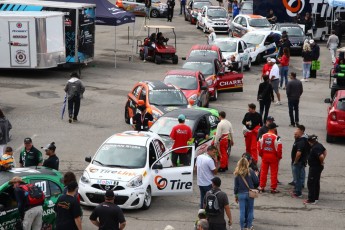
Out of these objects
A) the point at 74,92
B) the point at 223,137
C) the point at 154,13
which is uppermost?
the point at 223,137

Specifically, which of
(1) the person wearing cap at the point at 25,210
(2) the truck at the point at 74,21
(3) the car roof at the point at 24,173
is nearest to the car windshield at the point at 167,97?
(3) the car roof at the point at 24,173

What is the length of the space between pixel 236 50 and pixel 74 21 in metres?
6.87

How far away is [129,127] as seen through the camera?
Answer: 25.4 metres

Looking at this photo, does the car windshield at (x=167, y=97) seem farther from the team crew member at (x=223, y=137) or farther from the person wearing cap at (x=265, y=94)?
the team crew member at (x=223, y=137)

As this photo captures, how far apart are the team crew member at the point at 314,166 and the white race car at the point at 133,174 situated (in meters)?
2.43

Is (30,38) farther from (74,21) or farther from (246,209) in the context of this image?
(246,209)

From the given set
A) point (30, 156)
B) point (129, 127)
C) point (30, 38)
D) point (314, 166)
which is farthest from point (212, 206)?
point (30, 38)

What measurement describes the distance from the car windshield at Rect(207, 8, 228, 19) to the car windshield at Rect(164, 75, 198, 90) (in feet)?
72.3

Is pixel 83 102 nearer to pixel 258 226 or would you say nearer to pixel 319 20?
pixel 258 226

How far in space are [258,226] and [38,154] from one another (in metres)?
4.49

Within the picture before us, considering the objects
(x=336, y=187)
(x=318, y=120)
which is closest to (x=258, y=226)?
(x=336, y=187)

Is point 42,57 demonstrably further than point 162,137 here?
Yes

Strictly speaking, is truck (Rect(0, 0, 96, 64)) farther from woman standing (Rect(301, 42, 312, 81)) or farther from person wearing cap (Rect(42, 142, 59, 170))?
person wearing cap (Rect(42, 142, 59, 170))

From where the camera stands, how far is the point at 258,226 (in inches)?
659
